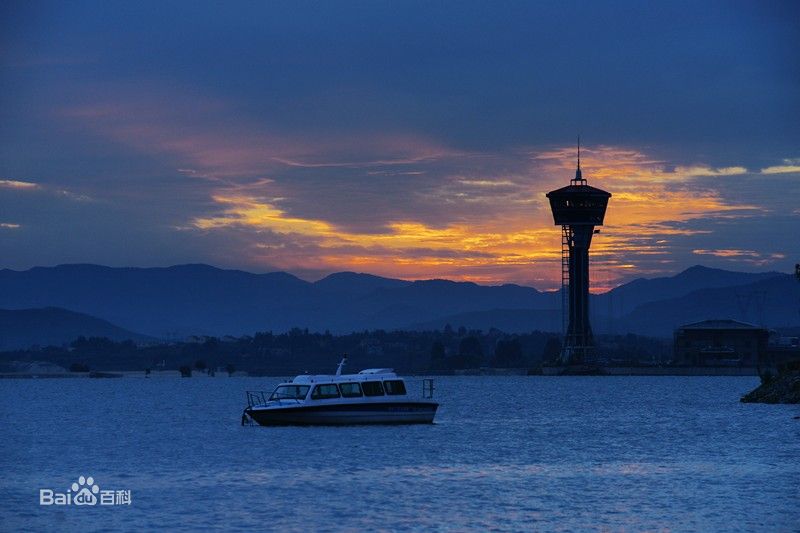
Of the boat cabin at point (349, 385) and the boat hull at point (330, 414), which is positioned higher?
the boat cabin at point (349, 385)

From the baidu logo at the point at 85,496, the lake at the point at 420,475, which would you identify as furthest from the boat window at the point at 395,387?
the baidu logo at the point at 85,496

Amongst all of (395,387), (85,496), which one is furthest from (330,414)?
(85,496)

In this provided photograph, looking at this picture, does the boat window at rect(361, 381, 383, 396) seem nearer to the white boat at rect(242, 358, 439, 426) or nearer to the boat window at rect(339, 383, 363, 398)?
the white boat at rect(242, 358, 439, 426)

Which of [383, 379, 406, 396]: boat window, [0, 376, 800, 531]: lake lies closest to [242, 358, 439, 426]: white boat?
[383, 379, 406, 396]: boat window

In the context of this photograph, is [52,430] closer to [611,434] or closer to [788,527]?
[611,434]

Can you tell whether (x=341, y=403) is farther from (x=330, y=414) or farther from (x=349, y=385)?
(x=349, y=385)

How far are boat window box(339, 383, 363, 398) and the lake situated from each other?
9.02ft

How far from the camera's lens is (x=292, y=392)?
10638 cm

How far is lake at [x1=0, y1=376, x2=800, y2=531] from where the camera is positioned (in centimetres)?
5588

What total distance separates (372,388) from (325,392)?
371 cm

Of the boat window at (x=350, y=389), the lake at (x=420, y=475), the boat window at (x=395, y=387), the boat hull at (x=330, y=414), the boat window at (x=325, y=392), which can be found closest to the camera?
the lake at (x=420, y=475)

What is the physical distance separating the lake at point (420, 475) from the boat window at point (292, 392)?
2663 millimetres

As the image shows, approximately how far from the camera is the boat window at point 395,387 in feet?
342

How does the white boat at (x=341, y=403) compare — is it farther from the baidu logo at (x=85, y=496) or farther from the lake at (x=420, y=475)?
the baidu logo at (x=85, y=496)
